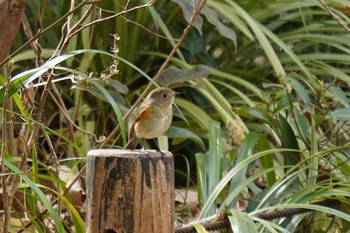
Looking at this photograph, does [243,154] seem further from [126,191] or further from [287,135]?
[126,191]

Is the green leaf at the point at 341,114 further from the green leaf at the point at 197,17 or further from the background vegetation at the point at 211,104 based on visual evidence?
the green leaf at the point at 197,17

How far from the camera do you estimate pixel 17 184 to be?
2.81 metres

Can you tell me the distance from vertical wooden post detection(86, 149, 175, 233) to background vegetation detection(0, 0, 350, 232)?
1.55ft

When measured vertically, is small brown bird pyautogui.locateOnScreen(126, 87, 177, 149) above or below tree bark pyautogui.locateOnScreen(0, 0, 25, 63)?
below

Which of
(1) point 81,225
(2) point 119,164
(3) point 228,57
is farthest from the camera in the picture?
(3) point 228,57

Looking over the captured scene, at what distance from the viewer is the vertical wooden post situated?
214cm

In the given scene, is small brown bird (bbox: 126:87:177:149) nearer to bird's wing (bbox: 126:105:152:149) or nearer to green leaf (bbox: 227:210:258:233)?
bird's wing (bbox: 126:105:152:149)

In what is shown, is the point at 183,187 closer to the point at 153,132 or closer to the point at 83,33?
the point at 83,33

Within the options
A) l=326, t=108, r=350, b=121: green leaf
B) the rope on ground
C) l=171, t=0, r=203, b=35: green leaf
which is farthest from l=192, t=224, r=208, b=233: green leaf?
l=326, t=108, r=350, b=121: green leaf

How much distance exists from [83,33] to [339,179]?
1.66 m

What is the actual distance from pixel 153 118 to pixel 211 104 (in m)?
2.27

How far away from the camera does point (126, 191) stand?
2137 mm

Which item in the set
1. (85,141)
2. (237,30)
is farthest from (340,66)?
(85,141)

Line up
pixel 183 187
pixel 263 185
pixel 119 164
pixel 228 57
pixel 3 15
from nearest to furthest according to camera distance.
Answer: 1. pixel 119 164
2. pixel 3 15
3. pixel 263 185
4. pixel 183 187
5. pixel 228 57
